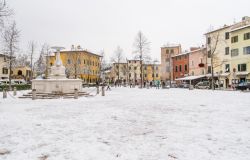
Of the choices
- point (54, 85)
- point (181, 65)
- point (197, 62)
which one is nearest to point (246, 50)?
point (197, 62)

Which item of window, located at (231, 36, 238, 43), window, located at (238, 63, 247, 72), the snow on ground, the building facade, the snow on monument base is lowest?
the snow on ground

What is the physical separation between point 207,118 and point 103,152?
5.97m

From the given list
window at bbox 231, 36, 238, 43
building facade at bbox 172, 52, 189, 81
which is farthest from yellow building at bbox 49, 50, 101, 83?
window at bbox 231, 36, 238, 43

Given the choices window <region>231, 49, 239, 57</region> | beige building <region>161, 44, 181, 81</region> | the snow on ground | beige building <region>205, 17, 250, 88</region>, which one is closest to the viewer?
the snow on ground

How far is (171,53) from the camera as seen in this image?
277 feet

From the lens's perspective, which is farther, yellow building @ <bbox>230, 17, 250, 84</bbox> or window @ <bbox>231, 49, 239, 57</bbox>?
window @ <bbox>231, 49, 239, 57</bbox>

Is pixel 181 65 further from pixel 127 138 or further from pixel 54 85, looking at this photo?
pixel 127 138

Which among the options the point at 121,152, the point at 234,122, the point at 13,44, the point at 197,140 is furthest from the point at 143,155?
the point at 13,44

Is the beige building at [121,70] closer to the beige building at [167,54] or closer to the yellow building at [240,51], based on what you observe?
the beige building at [167,54]

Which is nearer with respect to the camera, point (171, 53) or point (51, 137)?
point (51, 137)

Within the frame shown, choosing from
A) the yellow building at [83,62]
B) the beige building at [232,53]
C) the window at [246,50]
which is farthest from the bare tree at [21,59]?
the window at [246,50]

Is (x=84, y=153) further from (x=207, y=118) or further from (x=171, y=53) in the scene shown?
(x=171, y=53)

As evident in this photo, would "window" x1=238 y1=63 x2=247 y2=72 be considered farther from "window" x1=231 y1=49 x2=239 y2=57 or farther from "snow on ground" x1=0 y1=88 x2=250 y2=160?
"snow on ground" x1=0 y1=88 x2=250 y2=160

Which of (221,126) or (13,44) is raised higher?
(13,44)
